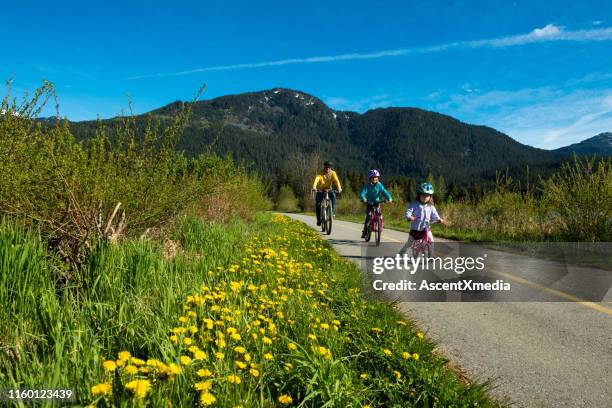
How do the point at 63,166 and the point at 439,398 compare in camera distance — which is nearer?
the point at 439,398

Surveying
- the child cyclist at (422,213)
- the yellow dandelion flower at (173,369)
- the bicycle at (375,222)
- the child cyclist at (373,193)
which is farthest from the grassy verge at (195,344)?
the child cyclist at (373,193)

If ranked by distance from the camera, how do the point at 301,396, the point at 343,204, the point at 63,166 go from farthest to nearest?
the point at 343,204, the point at 63,166, the point at 301,396

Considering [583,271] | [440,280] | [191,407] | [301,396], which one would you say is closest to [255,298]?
[301,396]

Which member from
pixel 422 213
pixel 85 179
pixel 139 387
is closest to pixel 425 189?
pixel 422 213

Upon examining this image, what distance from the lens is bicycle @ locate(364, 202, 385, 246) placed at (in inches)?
416

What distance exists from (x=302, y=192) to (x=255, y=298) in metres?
63.9

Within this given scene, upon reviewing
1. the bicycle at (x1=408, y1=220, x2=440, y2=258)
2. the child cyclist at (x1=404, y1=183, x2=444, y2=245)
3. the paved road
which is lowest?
the paved road

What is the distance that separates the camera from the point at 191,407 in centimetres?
205

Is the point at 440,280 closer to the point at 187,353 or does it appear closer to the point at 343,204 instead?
the point at 187,353

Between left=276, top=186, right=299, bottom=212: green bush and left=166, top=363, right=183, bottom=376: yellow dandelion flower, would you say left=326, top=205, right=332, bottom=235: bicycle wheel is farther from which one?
left=276, top=186, right=299, bottom=212: green bush

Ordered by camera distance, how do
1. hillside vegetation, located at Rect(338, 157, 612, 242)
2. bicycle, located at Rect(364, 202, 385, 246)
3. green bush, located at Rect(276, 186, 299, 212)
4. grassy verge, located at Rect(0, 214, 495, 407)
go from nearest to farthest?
grassy verge, located at Rect(0, 214, 495, 407) → hillside vegetation, located at Rect(338, 157, 612, 242) → bicycle, located at Rect(364, 202, 385, 246) → green bush, located at Rect(276, 186, 299, 212)

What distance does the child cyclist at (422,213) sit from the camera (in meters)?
7.71

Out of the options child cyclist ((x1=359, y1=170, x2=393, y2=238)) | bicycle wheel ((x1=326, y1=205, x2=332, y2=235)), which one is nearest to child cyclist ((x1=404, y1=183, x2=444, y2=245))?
child cyclist ((x1=359, y1=170, x2=393, y2=238))

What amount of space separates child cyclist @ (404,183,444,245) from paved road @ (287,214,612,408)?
254cm
